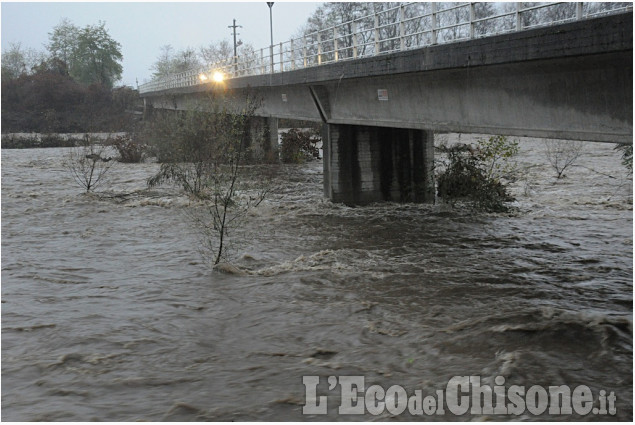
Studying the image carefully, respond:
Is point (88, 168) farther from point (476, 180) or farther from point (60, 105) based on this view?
point (60, 105)

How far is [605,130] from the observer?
1167 cm

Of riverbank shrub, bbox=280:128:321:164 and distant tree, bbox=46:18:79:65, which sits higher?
distant tree, bbox=46:18:79:65

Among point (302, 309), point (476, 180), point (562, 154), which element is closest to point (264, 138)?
point (562, 154)

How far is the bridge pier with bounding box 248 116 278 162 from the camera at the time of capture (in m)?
38.1

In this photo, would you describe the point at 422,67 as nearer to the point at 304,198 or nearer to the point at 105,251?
the point at 105,251

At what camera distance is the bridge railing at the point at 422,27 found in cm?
1336

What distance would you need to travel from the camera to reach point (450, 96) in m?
16.0

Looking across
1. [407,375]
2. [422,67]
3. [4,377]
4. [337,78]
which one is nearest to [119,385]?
[4,377]

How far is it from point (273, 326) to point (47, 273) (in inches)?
236

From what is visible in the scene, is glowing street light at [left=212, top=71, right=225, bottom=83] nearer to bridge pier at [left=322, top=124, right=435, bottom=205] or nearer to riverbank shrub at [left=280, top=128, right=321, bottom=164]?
riverbank shrub at [left=280, top=128, right=321, bottom=164]

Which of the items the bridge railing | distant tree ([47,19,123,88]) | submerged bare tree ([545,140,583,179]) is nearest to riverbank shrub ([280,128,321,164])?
the bridge railing

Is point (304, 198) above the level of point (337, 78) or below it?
below

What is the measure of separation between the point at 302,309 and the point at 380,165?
12622mm

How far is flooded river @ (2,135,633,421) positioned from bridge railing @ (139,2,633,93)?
475 cm
